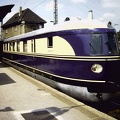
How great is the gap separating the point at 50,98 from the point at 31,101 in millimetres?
792

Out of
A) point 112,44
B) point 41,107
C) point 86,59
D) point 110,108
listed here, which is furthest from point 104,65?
point 41,107

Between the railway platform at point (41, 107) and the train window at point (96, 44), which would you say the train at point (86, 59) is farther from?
the railway platform at point (41, 107)

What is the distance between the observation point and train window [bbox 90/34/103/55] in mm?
8672

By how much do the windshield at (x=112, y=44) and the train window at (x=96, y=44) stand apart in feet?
0.97

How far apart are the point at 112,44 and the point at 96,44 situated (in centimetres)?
71

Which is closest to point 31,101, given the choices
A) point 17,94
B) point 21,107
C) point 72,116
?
point 21,107

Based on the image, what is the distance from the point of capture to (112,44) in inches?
351

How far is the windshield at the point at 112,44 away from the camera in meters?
8.73

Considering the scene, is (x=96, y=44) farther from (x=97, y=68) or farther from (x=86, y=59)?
(x=97, y=68)

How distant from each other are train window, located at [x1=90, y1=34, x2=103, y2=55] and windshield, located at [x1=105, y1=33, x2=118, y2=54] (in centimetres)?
30

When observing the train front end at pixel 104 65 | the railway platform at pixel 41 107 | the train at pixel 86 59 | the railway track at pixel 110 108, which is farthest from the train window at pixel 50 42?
the railway track at pixel 110 108

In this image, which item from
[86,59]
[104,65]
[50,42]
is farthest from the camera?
[50,42]

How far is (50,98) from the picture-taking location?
27.7ft

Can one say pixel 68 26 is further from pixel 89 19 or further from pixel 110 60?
pixel 110 60
